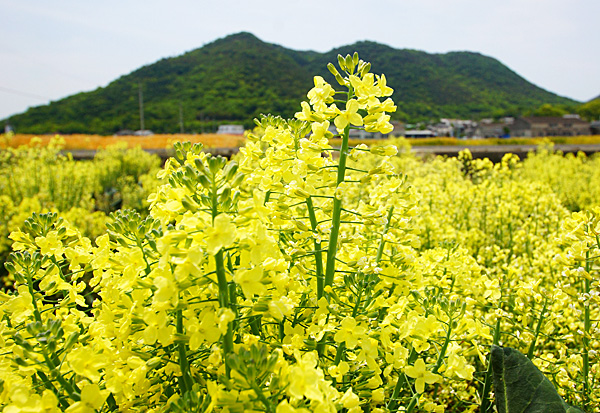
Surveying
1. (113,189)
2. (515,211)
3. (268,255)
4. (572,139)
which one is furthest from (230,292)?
(572,139)

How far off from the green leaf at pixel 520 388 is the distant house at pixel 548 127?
85.9m

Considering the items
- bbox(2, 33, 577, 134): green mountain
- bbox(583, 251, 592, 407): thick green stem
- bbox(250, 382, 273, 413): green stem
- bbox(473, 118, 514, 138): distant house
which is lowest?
bbox(583, 251, 592, 407): thick green stem

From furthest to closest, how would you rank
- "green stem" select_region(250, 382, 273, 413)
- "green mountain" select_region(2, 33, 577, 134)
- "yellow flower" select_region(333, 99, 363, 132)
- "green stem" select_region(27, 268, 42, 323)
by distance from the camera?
"green mountain" select_region(2, 33, 577, 134), "yellow flower" select_region(333, 99, 363, 132), "green stem" select_region(27, 268, 42, 323), "green stem" select_region(250, 382, 273, 413)

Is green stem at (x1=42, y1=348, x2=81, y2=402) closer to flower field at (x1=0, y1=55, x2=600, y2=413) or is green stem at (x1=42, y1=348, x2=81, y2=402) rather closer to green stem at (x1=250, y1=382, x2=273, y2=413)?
flower field at (x1=0, y1=55, x2=600, y2=413)

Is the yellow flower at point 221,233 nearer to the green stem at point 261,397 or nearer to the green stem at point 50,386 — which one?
the green stem at point 261,397

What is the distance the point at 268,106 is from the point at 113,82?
43159mm

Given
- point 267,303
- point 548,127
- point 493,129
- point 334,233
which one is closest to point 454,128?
point 493,129

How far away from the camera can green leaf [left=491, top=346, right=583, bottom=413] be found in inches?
51.9

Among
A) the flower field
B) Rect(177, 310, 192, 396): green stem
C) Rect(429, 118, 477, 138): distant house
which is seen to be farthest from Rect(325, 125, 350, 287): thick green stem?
Rect(429, 118, 477, 138): distant house

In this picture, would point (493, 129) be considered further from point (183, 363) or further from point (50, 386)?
point (50, 386)

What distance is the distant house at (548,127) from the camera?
7406 centimetres

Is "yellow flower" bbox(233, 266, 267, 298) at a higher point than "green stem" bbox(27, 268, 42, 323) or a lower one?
higher

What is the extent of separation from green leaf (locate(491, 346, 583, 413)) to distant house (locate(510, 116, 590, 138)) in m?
85.9

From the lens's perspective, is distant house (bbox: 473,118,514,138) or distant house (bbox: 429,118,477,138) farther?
distant house (bbox: 473,118,514,138)
